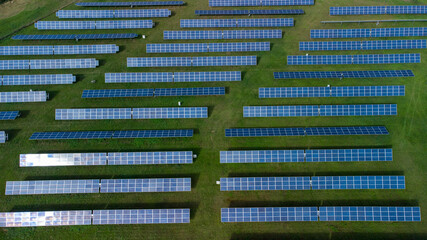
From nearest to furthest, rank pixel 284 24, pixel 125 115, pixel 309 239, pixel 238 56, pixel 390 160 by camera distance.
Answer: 1. pixel 309 239
2. pixel 390 160
3. pixel 125 115
4. pixel 238 56
5. pixel 284 24

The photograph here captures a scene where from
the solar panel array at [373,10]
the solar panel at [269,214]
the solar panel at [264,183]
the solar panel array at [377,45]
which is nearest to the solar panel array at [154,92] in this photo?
the solar panel at [264,183]

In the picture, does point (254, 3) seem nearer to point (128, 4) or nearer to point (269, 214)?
point (128, 4)

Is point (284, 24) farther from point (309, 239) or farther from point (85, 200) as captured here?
point (85, 200)

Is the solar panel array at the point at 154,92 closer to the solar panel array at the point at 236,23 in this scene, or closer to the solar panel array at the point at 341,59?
the solar panel array at the point at 236,23

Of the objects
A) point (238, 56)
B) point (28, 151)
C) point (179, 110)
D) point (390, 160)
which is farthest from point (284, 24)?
point (28, 151)

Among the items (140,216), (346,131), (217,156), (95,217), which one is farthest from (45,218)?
(346,131)

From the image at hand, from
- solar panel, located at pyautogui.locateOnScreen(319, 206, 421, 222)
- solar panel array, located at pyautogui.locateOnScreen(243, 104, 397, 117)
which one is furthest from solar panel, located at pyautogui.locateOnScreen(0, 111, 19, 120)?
solar panel, located at pyautogui.locateOnScreen(319, 206, 421, 222)

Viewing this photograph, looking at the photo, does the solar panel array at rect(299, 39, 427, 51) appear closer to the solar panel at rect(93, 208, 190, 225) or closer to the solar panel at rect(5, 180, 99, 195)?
the solar panel at rect(93, 208, 190, 225)
